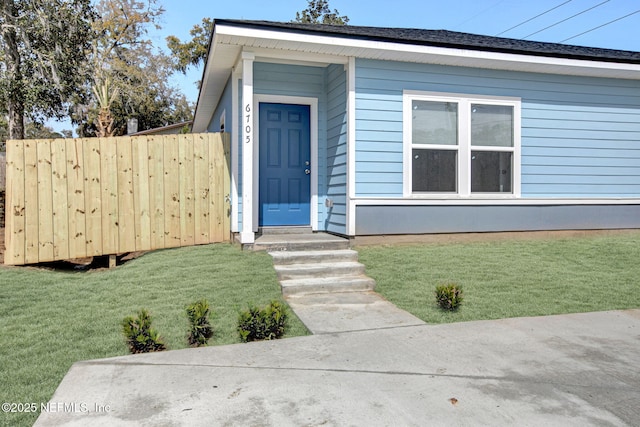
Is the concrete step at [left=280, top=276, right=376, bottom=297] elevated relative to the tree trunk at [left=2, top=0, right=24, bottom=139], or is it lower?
lower

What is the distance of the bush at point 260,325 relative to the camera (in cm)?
366

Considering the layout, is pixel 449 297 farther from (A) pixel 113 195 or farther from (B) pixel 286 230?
(A) pixel 113 195

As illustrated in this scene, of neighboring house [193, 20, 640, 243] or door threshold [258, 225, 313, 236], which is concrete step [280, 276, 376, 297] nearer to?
neighboring house [193, 20, 640, 243]

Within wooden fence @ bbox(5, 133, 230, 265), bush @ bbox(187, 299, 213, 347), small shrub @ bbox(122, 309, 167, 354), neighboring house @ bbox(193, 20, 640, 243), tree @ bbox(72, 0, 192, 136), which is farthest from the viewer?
tree @ bbox(72, 0, 192, 136)

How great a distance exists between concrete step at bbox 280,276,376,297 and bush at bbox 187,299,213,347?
131 cm

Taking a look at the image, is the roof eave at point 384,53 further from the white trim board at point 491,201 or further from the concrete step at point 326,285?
the concrete step at point 326,285

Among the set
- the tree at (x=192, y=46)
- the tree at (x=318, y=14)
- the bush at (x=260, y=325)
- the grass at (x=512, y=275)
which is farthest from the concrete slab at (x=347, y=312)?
the tree at (x=318, y=14)

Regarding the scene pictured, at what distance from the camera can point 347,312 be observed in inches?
175

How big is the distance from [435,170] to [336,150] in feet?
5.16

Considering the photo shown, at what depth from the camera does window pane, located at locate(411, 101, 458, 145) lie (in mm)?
6816

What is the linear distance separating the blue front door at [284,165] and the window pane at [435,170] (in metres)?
1.77

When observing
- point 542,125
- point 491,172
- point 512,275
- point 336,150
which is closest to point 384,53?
point 336,150

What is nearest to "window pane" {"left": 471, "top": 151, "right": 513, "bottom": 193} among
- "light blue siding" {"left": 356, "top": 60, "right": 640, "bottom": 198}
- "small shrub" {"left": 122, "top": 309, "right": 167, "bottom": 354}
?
"light blue siding" {"left": 356, "top": 60, "right": 640, "bottom": 198}

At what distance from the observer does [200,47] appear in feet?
93.7
